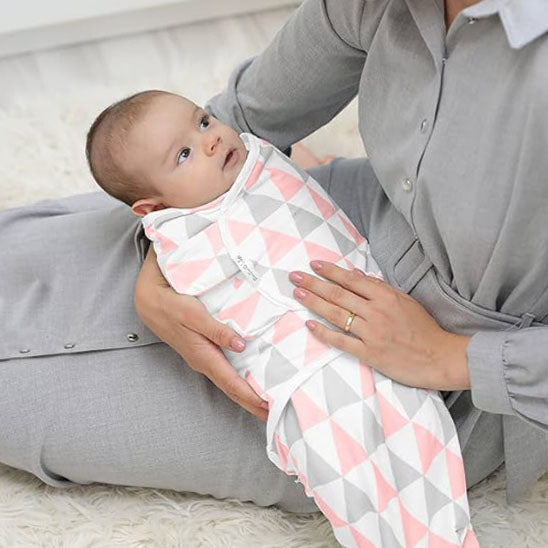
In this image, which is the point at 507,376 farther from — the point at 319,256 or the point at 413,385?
the point at 319,256

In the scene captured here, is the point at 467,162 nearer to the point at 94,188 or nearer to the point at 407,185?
the point at 407,185

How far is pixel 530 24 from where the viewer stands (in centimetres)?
87

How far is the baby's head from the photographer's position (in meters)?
1.16

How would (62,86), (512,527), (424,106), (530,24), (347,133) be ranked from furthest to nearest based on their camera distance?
(62,86) → (347,133) → (512,527) → (424,106) → (530,24)

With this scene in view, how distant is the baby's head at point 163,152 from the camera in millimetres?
1157

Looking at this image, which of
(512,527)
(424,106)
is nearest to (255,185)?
(424,106)

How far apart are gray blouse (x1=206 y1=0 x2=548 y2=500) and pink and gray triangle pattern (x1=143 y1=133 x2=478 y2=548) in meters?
0.09

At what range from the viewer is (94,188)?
1.73 m

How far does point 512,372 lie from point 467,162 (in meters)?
0.23

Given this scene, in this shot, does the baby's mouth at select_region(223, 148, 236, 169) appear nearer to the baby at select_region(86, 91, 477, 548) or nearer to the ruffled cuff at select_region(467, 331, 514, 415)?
the baby at select_region(86, 91, 477, 548)

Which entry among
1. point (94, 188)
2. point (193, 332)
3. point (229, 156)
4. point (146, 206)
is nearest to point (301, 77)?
point (229, 156)

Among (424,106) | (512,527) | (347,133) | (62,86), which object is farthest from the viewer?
(62,86)

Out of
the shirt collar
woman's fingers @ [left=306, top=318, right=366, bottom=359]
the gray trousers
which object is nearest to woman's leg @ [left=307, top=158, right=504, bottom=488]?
the gray trousers

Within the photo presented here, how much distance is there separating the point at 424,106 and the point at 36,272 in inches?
23.4
